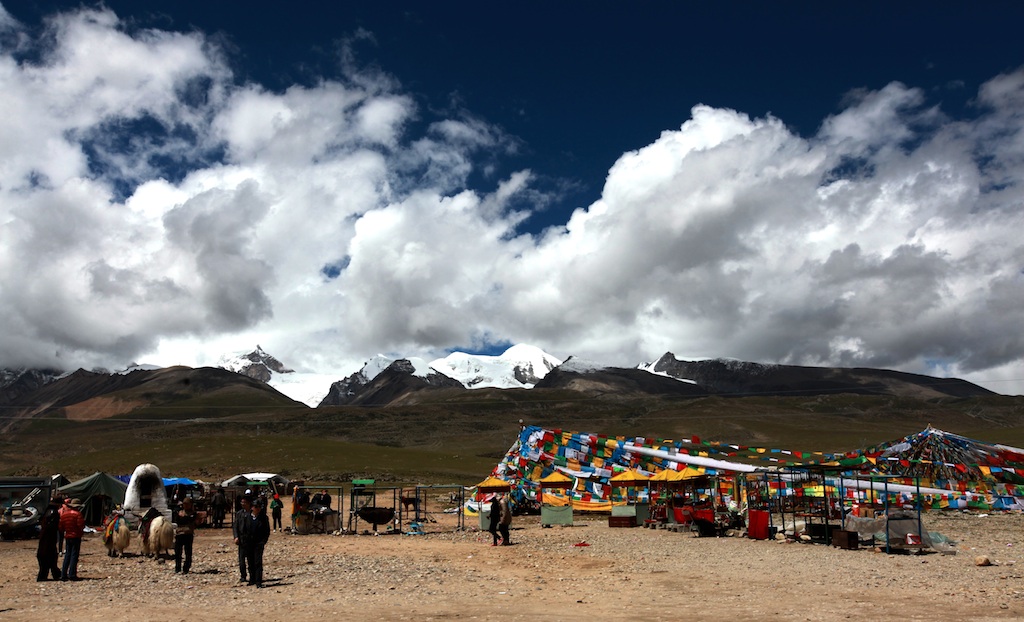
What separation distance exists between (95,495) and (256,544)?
1027 inches

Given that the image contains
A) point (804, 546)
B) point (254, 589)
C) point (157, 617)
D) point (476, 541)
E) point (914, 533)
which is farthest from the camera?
point (476, 541)

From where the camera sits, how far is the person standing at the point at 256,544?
1842 centimetres

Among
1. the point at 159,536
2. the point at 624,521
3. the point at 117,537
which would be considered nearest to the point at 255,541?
the point at 159,536

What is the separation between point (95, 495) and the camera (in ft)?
132

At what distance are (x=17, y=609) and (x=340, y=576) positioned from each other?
23.0 ft

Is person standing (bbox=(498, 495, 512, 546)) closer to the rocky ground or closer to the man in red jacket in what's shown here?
the rocky ground

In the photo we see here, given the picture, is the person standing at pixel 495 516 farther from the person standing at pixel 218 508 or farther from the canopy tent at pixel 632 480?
the person standing at pixel 218 508

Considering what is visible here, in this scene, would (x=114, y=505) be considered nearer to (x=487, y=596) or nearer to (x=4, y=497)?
(x=4, y=497)

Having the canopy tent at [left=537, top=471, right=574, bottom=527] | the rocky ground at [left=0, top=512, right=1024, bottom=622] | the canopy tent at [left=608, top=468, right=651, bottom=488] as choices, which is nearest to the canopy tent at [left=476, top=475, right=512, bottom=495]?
the canopy tent at [left=537, top=471, right=574, bottom=527]

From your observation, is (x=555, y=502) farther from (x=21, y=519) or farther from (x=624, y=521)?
(x=21, y=519)

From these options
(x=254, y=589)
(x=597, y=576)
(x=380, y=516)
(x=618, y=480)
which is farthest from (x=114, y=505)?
(x=597, y=576)

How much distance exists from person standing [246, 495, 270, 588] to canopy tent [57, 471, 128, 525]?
24856 mm

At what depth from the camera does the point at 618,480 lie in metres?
42.3

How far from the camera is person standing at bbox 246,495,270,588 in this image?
60.4ft
